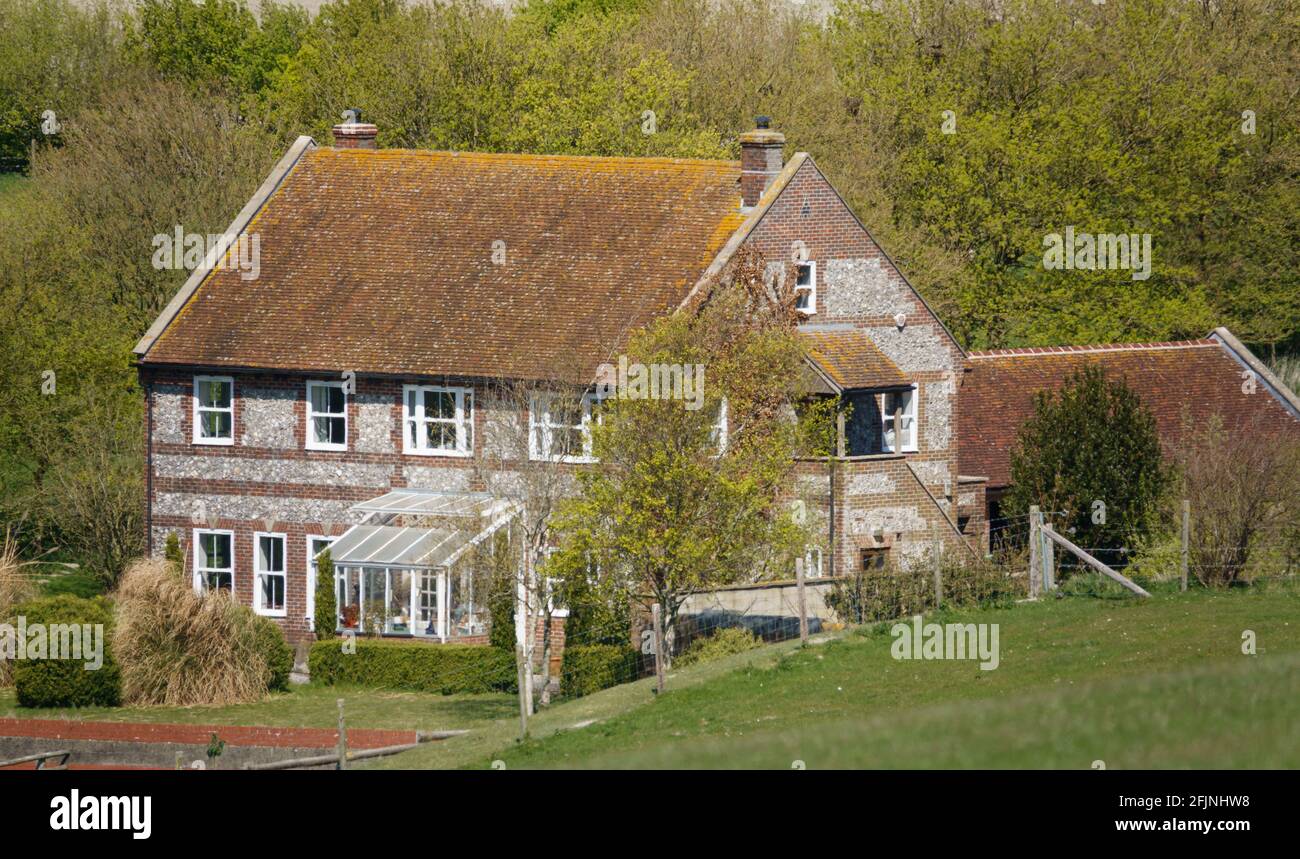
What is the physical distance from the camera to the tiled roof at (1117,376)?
46156 mm

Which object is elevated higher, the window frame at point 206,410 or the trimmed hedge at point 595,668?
the window frame at point 206,410

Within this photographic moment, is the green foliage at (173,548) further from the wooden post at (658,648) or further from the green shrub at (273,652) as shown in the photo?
the wooden post at (658,648)

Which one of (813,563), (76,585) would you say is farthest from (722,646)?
(76,585)

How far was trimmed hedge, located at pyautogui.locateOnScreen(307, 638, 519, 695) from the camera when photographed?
3709cm

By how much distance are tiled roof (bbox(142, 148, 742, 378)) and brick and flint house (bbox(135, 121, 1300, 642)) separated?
6 centimetres

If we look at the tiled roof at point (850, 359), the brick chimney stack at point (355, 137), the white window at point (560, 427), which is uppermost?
the brick chimney stack at point (355, 137)

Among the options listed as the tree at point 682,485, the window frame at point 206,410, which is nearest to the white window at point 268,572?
the window frame at point 206,410

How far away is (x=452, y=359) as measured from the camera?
40.1 m

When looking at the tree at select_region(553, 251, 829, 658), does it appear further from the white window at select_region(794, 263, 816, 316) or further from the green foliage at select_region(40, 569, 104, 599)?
the green foliage at select_region(40, 569, 104, 599)

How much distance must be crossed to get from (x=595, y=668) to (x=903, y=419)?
429 inches

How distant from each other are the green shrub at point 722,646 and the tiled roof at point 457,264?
729cm

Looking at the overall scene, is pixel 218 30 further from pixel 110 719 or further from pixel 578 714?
pixel 578 714

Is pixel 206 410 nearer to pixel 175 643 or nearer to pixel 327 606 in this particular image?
pixel 327 606

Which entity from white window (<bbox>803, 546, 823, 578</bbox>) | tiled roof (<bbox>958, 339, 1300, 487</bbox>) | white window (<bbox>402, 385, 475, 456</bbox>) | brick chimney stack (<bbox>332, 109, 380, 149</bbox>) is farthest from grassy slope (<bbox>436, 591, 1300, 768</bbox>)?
brick chimney stack (<bbox>332, 109, 380, 149</bbox>)
